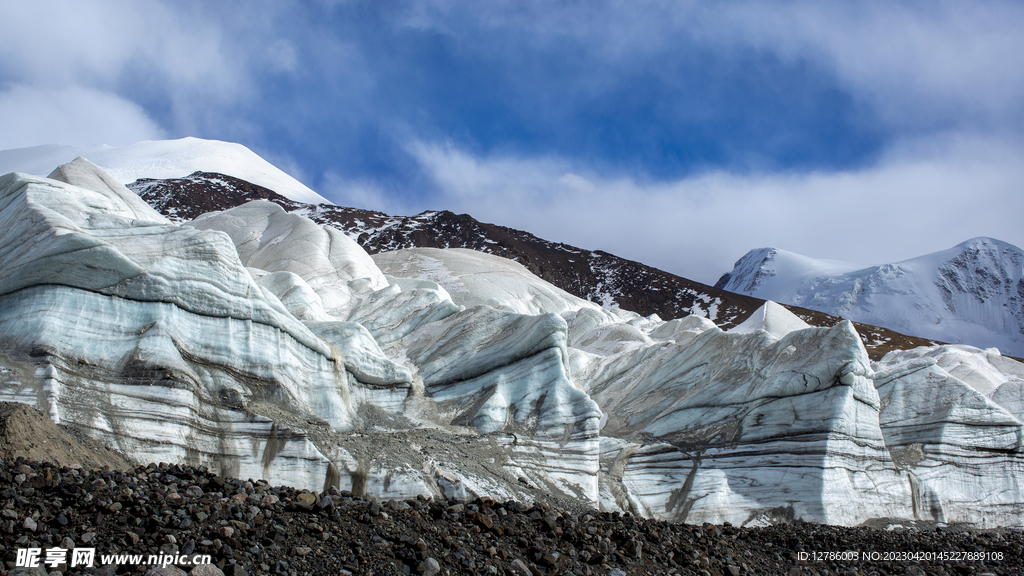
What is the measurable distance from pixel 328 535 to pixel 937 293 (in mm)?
194816

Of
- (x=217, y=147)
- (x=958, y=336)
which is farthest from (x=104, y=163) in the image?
(x=958, y=336)

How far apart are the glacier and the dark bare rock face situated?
62.5 m

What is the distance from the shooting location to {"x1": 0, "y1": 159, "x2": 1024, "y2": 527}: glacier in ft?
36.0

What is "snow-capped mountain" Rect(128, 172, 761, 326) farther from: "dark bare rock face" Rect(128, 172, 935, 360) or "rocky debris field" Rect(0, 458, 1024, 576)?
"rocky debris field" Rect(0, 458, 1024, 576)

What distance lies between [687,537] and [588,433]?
18.1 feet

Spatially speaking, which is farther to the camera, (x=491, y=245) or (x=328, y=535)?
(x=491, y=245)

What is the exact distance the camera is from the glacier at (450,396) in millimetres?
10984

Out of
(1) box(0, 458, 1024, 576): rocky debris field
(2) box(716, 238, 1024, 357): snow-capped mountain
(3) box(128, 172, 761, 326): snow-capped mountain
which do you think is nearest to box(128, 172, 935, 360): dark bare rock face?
(3) box(128, 172, 761, 326): snow-capped mountain

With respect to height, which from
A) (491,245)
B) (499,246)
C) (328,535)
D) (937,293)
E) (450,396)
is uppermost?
(937,293)

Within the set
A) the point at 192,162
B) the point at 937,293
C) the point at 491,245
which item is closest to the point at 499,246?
the point at 491,245

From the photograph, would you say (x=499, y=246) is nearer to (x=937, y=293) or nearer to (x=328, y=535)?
(x=328, y=535)

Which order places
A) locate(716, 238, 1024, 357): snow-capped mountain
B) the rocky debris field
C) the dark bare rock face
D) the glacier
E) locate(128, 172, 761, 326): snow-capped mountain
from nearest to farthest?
the rocky debris field
the glacier
the dark bare rock face
locate(128, 172, 761, 326): snow-capped mountain
locate(716, 238, 1024, 357): snow-capped mountain

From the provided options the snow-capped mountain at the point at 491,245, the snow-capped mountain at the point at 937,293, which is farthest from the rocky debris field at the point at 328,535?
the snow-capped mountain at the point at 937,293

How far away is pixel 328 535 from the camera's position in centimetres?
673
